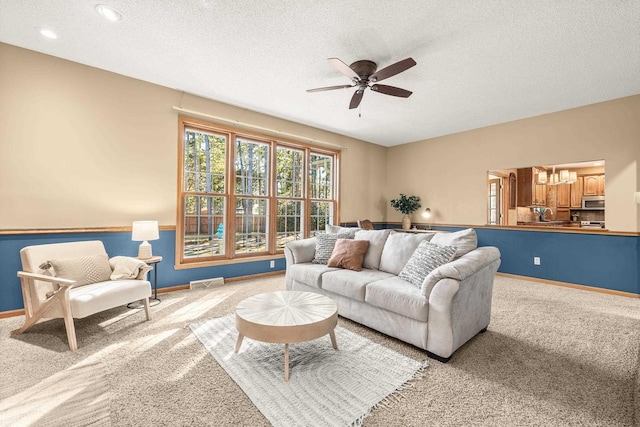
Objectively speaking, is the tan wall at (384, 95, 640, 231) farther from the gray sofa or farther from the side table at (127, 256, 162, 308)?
the side table at (127, 256, 162, 308)

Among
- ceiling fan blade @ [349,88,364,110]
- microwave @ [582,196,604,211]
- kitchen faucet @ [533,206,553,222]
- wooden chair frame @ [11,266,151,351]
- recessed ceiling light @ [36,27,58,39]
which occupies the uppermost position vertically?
recessed ceiling light @ [36,27,58,39]

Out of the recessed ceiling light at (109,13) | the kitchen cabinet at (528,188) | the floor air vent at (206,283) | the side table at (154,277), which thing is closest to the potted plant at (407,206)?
the kitchen cabinet at (528,188)

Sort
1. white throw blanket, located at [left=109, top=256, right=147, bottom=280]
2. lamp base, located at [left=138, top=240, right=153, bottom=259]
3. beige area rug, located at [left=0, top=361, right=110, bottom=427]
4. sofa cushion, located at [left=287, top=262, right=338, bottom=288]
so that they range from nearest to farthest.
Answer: beige area rug, located at [left=0, top=361, right=110, bottom=427] → white throw blanket, located at [left=109, top=256, right=147, bottom=280] → sofa cushion, located at [left=287, top=262, right=338, bottom=288] → lamp base, located at [left=138, top=240, right=153, bottom=259]

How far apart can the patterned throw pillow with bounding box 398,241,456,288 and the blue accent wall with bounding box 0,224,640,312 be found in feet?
9.33

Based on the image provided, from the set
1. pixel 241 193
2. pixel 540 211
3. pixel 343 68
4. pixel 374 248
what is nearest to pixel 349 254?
pixel 374 248

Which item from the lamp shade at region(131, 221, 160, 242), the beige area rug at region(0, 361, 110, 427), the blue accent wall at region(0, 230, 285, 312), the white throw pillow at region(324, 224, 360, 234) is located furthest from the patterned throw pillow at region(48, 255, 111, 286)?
the white throw pillow at region(324, 224, 360, 234)

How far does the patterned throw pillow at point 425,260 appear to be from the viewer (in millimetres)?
2537

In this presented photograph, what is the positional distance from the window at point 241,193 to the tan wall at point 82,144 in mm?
306

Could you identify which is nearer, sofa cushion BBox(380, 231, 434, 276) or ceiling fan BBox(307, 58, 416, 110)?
ceiling fan BBox(307, 58, 416, 110)

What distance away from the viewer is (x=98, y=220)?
3.42 metres

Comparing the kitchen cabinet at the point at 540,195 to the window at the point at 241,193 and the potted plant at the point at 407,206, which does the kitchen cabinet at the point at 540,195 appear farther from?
the window at the point at 241,193

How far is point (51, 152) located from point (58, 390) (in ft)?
8.44

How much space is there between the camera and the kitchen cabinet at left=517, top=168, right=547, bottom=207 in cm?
633

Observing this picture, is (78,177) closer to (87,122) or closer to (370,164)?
(87,122)
